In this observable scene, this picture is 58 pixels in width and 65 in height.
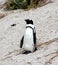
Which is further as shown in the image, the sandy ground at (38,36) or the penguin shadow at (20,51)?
the penguin shadow at (20,51)

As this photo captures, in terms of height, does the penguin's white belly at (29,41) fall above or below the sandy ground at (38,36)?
above

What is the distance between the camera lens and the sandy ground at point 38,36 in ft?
26.8

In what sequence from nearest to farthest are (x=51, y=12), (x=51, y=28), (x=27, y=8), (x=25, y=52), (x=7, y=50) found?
(x=25, y=52), (x=7, y=50), (x=51, y=28), (x=51, y=12), (x=27, y=8)

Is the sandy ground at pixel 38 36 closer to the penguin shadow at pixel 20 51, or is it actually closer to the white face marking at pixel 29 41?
the penguin shadow at pixel 20 51

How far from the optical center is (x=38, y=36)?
32.6 ft

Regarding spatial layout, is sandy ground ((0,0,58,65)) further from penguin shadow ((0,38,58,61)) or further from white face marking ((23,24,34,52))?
white face marking ((23,24,34,52))

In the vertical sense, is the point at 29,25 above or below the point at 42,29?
above

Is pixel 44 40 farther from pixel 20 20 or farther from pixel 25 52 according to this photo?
pixel 20 20

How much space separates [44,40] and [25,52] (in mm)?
891

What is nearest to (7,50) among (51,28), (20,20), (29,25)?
(29,25)

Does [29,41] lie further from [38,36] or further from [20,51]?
[38,36]

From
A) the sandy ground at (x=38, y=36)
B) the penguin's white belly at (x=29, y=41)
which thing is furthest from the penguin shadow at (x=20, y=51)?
the penguin's white belly at (x=29, y=41)

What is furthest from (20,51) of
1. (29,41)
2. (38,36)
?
Answer: (38,36)

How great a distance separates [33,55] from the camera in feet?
27.5
